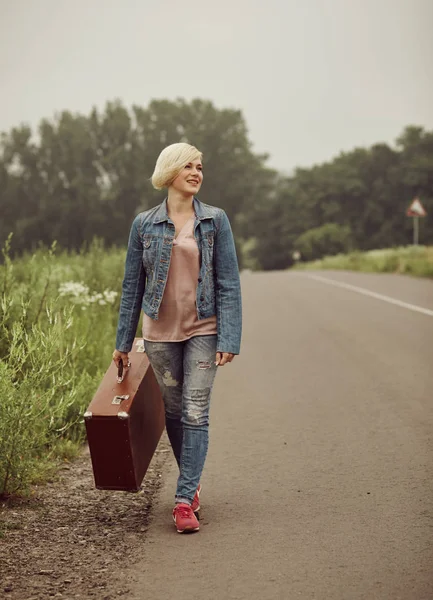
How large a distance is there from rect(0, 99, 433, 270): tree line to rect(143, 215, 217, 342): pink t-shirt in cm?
7265

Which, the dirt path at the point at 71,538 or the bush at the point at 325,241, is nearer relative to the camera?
the dirt path at the point at 71,538

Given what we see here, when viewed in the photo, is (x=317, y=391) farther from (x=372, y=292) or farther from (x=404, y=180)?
(x=404, y=180)

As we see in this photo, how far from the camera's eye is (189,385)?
522 cm

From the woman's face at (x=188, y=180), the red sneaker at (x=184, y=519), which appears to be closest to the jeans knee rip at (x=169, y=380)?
the red sneaker at (x=184, y=519)

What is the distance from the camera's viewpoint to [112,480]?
5.35 m

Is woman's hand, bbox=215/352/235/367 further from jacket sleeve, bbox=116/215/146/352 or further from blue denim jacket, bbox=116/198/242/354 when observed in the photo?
jacket sleeve, bbox=116/215/146/352

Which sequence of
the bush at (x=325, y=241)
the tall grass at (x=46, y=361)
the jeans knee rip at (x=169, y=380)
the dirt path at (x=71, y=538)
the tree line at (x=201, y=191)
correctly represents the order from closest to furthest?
the dirt path at (x=71, y=538) → the jeans knee rip at (x=169, y=380) → the tall grass at (x=46, y=361) → the tree line at (x=201, y=191) → the bush at (x=325, y=241)

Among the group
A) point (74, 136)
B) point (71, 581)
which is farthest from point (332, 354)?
point (74, 136)

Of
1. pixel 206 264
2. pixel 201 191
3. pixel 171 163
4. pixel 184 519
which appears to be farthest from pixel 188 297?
pixel 201 191

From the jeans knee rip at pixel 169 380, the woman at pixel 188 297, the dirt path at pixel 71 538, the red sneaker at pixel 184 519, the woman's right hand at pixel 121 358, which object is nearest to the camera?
the dirt path at pixel 71 538

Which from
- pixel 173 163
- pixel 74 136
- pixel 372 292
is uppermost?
pixel 74 136

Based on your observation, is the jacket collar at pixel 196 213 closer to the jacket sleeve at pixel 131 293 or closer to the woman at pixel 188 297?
the woman at pixel 188 297

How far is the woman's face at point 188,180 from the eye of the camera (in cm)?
523

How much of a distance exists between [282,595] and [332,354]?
7769mm
